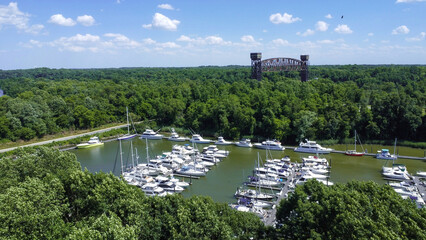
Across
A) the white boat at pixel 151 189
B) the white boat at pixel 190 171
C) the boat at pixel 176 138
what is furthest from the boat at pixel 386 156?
the boat at pixel 176 138

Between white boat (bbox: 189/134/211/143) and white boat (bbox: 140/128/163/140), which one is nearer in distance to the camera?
white boat (bbox: 189/134/211/143)

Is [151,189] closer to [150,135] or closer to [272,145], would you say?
[272,145]

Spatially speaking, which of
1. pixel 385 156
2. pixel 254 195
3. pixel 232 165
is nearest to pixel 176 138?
pixel 232 165

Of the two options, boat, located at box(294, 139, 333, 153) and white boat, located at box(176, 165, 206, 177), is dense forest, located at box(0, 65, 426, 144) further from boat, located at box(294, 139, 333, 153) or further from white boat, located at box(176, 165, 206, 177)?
white boat, located at box(176, 165, 206, 177)

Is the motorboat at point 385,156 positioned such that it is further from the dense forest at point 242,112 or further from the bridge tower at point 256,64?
the bridge tower at point 256,64

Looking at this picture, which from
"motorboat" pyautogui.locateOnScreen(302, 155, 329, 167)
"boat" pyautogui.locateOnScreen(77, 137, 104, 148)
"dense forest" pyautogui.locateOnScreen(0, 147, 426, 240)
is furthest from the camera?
"boat" pyautogui.locateOnScreen(77, 137, 104, 148)

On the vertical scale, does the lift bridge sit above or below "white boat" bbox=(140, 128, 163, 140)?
above

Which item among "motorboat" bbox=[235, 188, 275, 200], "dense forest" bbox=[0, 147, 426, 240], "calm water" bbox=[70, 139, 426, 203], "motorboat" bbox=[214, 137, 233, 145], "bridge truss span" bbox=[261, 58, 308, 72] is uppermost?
"bridge truss span" bbox=[261, 58, 308, 72]

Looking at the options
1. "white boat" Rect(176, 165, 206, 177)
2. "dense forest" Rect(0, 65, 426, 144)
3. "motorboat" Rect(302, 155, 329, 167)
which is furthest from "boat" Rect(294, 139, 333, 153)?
"white boat" Rect(176, 165, 206, 177)

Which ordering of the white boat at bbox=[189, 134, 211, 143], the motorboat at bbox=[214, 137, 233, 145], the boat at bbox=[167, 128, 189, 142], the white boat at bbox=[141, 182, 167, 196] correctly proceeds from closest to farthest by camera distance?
the white boat at bbox=[141, 182, 167, 196] < the motorboat at bbox=[214, 137, 233, 145] < the white boat at bbox=[189, 134, 211, 143] < the boat at bbox=[167, 128, 189, 142]
